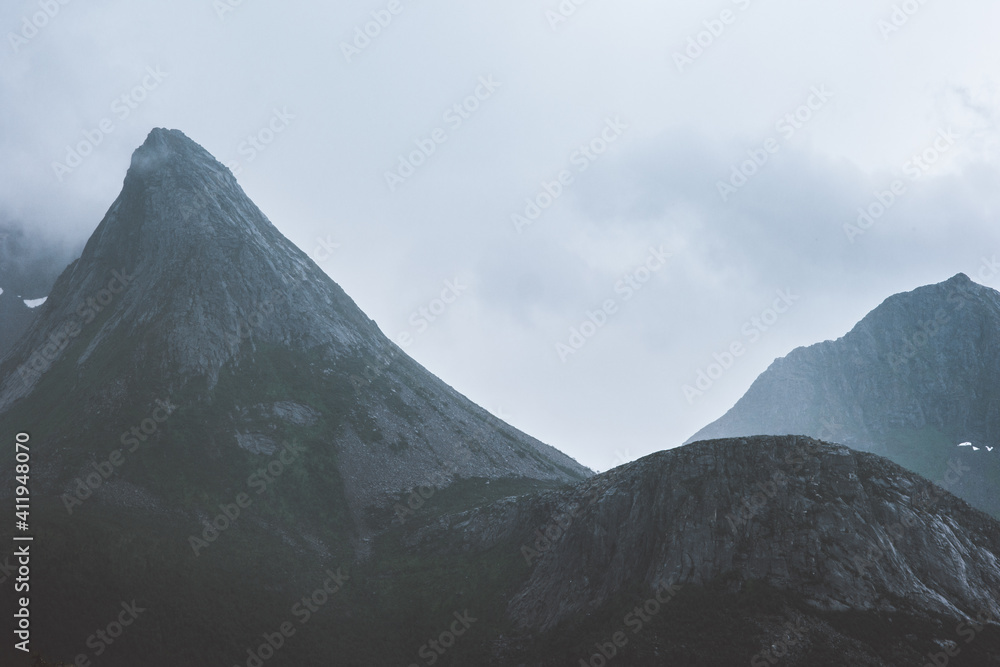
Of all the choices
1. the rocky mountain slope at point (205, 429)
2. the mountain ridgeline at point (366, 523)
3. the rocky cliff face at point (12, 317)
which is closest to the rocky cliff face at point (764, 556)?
the mountain ridgeline at point (366, 523)

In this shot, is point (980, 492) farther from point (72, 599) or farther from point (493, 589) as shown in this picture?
point (72, 599)

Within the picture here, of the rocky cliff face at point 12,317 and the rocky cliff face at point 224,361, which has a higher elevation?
the rocky cliff face at point 224,361

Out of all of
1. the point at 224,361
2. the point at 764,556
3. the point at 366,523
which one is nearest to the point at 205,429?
the point at 224,361

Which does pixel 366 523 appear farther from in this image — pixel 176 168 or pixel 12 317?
pixel 12 317

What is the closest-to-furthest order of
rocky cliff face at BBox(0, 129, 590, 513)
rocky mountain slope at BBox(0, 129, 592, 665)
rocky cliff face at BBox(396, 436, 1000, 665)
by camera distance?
rocky cliff face at BBox(396, 436, 1000, 665), rocky mountain slope at BBox(0, 129, 592, 665), rocky cliff face at BBox(0, 129, 590, 513)

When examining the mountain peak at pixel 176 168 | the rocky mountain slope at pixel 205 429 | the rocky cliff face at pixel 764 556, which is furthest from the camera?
the mountain peak at pixel 176 168

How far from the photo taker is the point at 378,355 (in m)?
126

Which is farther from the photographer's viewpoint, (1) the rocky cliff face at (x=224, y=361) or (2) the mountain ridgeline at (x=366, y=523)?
(1) the rocky cliff face at (x=224, y=361)

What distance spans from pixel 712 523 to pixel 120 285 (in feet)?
377

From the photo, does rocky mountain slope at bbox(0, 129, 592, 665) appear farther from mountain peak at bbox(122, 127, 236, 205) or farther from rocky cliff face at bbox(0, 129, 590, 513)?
mountain peak at bbox(122, 127, 236, 205)

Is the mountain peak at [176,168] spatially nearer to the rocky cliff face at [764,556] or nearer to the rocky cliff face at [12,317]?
the rocky cliff face at [12,317]

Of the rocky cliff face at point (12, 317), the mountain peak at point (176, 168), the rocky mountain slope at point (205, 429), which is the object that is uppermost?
the mountain peak at point (176, 168)

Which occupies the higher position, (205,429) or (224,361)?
(224,361)

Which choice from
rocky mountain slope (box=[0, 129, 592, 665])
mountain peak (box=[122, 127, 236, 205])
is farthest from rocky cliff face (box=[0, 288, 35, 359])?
mountain peak (box=[122, 127, 236, 205])
